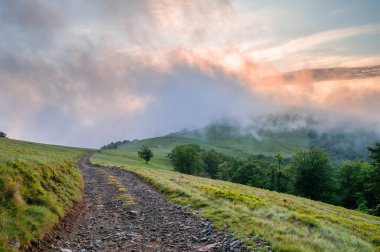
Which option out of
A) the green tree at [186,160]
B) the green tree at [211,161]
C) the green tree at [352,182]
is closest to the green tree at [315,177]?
the green tree at [352,182]

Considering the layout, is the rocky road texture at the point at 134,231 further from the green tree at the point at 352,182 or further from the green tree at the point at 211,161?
the green tree at the point at 211,161

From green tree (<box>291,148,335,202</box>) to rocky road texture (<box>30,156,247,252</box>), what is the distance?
74470mm

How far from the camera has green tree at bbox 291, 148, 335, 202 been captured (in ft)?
274

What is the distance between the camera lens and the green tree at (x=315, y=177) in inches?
3285

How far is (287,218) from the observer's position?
16156 millimetres

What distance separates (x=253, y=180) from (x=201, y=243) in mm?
93839

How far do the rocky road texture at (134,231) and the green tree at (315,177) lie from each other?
74470 millimetres

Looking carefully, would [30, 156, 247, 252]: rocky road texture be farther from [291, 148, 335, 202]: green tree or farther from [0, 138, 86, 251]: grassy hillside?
[291, 148, 335, 202]: green tree

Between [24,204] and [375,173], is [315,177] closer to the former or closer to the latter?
[375,173]

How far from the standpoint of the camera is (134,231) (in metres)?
13.5

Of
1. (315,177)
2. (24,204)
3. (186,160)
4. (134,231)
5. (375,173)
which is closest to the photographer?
(24,204)

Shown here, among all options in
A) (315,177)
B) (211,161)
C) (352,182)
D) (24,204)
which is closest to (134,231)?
(24,204)

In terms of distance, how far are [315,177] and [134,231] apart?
269ft

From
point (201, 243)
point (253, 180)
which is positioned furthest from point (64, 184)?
point (253, 180)
